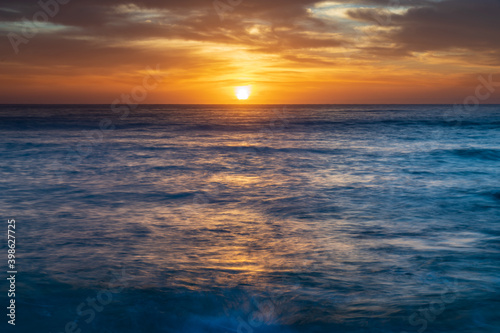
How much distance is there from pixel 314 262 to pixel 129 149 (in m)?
20.7

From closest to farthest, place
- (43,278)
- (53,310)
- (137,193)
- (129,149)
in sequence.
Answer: (53,310) → (43,278) → (137,193) → (129,149)

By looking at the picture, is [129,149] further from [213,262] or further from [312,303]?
[312,303]

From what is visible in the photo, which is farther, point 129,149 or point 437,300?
point 129,149

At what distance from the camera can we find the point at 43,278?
6039mm

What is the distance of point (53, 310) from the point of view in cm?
527

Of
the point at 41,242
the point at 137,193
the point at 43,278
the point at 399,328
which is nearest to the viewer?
the point at 399,328

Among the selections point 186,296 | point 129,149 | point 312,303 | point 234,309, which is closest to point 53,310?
point 186,296

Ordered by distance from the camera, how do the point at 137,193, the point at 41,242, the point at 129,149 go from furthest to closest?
the point at 129,149
the point at 137,193
the point at 41,242

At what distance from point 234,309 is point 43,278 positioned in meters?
3.02

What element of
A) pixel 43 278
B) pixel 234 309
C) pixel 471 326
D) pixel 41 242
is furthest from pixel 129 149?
pixel 471 326

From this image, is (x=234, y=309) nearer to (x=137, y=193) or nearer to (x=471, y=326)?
(x=471, y=326)

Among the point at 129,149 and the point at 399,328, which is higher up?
the point at 129,149

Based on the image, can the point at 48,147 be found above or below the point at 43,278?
above

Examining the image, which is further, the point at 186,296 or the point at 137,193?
the point at 137,193
